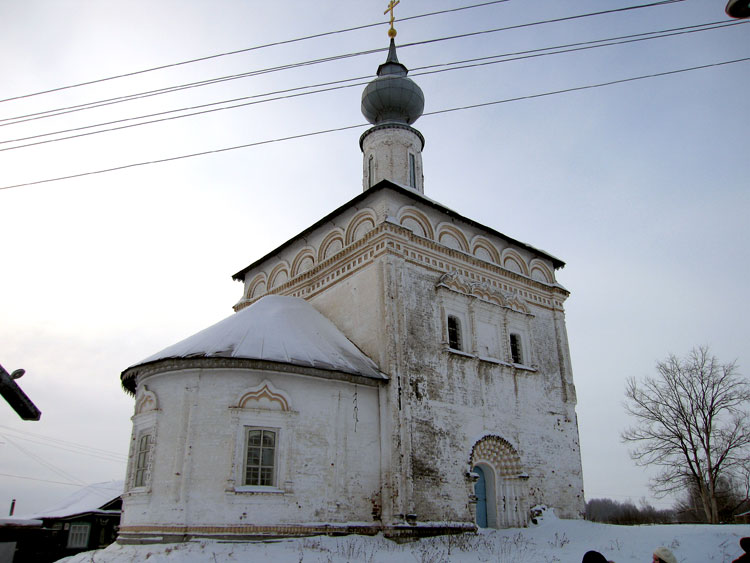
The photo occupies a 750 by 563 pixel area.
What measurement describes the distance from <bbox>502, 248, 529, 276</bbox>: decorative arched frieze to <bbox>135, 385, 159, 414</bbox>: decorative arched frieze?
29.2ft

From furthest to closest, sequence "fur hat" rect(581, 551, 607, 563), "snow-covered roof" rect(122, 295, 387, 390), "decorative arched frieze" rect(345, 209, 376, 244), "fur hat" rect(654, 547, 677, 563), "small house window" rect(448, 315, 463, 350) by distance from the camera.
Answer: "decorative arched frieze" rect(345, 209, 376, 244), "small house window" rect(448, 315, 463, 350), "snow-covered roof" rect(122, 295, 387, 390), "fur hat" rect(654, 547, 677, 563), "fur hat" rect(581, 551, 607, 563)

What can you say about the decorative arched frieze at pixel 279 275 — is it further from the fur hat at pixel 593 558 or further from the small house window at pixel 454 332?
the fur hat at pixel 593 558

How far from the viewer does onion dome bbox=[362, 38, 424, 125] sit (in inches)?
640

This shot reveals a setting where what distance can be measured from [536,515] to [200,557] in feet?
24.3

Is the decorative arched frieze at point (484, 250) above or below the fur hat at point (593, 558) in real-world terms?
above

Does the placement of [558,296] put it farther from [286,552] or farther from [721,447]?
[286,552]

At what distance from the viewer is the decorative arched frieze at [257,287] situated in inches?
639

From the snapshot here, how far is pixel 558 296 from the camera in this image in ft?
52.1

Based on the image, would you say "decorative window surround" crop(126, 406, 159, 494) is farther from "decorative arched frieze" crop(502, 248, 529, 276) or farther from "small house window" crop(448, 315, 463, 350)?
"decorative arched frieze" crop(502, 248, 529, 276)

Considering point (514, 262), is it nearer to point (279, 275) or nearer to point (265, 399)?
point (279, 275)

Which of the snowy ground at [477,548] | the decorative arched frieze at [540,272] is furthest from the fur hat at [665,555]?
the decorative arched frieze at [540,272]

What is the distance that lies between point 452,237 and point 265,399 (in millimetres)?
6213

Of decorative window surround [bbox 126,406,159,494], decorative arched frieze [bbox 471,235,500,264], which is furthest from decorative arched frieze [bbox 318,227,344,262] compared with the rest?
decorative window surround [bbox 126,406,159,494]

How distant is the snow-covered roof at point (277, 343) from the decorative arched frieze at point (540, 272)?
6054 millimetres
